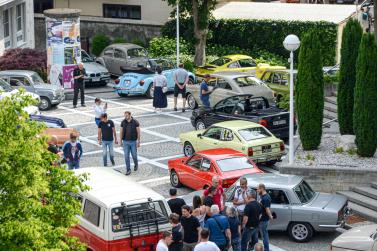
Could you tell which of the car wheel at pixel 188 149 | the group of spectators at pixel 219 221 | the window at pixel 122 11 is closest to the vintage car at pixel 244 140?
the car wheel at pixel 188 149

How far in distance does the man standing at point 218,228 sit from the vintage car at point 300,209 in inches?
96.3

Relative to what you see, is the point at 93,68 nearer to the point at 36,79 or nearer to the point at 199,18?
the point at 36,79

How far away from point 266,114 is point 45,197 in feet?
48.2

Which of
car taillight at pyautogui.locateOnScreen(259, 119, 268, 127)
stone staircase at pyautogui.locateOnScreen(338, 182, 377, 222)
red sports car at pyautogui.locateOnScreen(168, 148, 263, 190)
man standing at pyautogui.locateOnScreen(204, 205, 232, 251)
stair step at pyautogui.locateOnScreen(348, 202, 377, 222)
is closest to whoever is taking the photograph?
man standing at pyautogui.locateOnScreen(204, 205, 232, 251)

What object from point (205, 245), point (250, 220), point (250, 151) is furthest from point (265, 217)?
point (250, 151)

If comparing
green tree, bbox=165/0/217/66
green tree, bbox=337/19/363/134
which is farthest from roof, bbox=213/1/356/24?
green tree, bbox=337/19/363/134

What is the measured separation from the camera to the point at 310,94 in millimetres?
24797

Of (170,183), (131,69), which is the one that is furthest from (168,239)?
(131,69)

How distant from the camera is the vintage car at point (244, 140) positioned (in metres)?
24.8

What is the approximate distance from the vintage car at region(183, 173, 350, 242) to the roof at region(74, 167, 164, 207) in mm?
2725

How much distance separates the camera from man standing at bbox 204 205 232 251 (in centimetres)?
1766

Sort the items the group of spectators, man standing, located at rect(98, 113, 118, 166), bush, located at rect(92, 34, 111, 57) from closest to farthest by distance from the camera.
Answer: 1. the group of spectators
2. man standing, located at rect(98, 113, 118, 166)
3. bush, located at rect(92, 34, 111, 57)

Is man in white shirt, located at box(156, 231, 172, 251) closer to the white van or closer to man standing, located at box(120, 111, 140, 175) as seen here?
the white van

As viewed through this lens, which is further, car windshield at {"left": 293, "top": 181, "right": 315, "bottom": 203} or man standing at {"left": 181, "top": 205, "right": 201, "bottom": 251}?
car windshield at {"left": 293, "top": 181, "right": 315, "bottom": 203}
